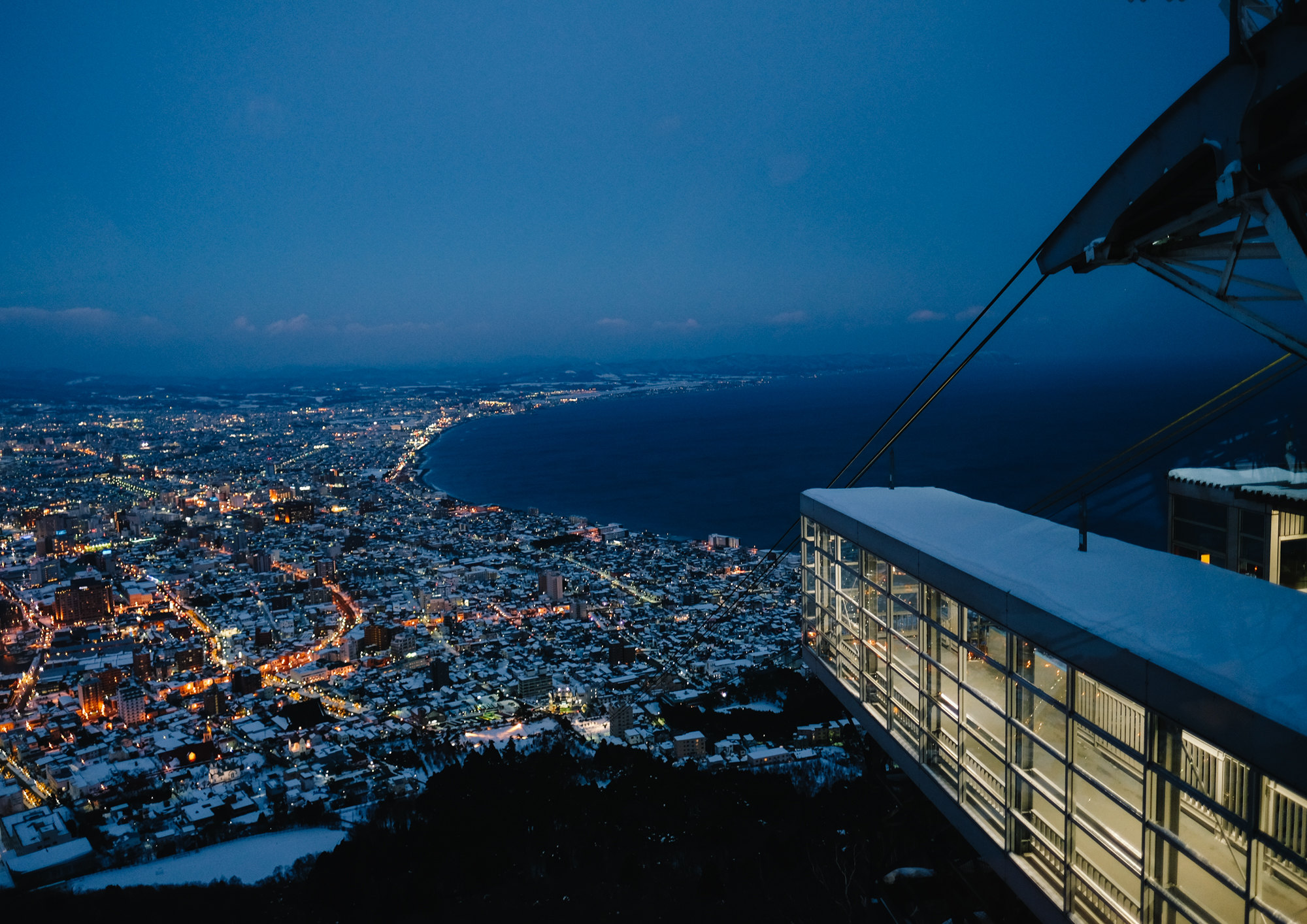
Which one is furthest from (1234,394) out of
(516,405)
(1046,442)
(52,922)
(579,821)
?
(516,405)

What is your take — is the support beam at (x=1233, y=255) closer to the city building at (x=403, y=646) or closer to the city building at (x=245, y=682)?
the city building at (x=245, y=682)

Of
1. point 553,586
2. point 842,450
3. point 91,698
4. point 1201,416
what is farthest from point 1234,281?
point 842,450

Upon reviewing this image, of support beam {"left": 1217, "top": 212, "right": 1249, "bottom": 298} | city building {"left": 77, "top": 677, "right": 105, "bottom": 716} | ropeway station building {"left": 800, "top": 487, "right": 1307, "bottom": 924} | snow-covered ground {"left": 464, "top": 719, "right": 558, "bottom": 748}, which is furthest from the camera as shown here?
city building {"left": 77, "top": 677, "right": 105, "bottom": 716}

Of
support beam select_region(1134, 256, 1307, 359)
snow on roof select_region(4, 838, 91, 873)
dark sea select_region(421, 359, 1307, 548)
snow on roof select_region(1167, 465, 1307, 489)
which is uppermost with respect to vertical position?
support beam select_region(1134, 256, 1307, 359)

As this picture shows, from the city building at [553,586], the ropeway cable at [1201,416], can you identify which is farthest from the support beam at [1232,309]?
the city building at [553,586]

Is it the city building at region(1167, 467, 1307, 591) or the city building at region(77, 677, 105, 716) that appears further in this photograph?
the city building at region(77, 677, 105, 716)

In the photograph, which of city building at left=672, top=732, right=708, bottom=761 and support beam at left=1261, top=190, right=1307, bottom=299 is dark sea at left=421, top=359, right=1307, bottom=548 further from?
city building at left=672, top=732, right=708, bottom=761

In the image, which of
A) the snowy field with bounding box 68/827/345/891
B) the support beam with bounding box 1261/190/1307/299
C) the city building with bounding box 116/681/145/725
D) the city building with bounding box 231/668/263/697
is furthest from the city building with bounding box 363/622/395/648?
the support beam with bounding box 1261/190/1307/299
